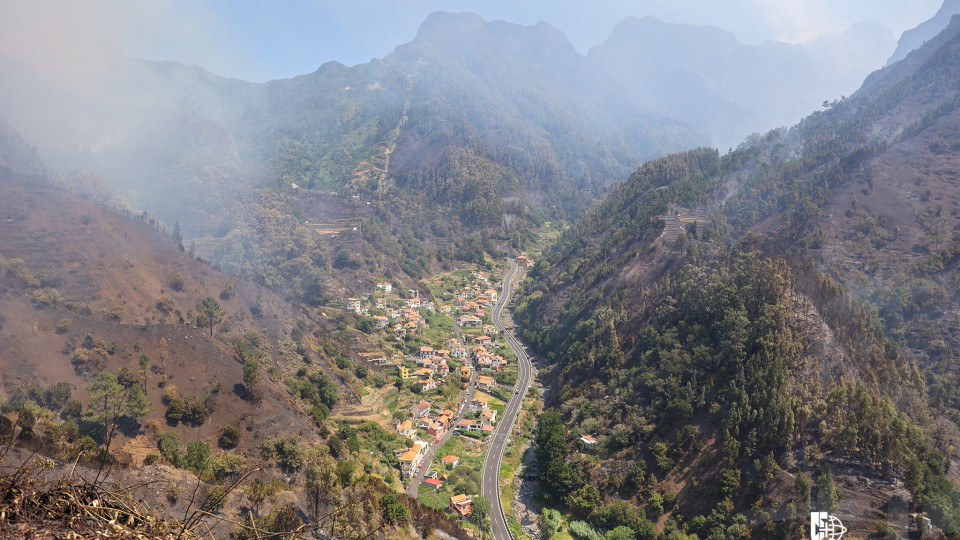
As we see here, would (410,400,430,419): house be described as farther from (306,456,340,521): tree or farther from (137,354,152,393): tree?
(137,354,152,393): tree

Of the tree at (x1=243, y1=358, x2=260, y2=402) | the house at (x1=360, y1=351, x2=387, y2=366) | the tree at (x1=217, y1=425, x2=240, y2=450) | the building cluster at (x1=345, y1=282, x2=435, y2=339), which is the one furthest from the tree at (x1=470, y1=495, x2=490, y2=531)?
the building cluster at (x1=345, y1=282, x2=435, y2=339)

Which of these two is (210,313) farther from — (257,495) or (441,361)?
(257,495)

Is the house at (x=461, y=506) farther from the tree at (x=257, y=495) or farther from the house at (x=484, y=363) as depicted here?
the house at (x=484, y=363)

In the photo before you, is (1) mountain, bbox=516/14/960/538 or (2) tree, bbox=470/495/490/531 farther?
(2) tree, bbox=470/495/490/531

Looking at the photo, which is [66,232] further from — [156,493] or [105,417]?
[156,493]

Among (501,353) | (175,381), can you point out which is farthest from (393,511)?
(501,353)

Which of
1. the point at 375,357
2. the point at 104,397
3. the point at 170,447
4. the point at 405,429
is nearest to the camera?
the point at 170,447
